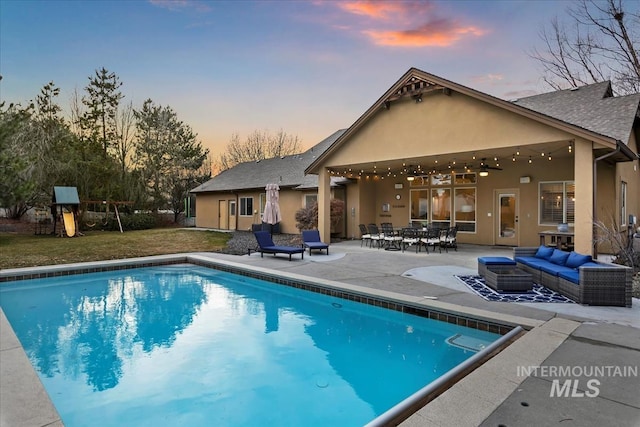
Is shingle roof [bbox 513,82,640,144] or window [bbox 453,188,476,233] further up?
shingle roof [bbox 513,82,640,144]

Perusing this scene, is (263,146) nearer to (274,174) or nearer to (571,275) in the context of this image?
(274,174)

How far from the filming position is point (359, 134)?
1342 centimetres

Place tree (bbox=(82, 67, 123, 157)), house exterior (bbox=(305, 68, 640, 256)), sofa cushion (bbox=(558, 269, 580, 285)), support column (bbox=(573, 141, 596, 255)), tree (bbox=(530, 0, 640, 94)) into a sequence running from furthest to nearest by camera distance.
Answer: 1. tree (bbox=(82, 67, 123, 157))
2. tree (bbox=(530, 0, 640, 94))
3. house exterior (bbox=(305, 68, 640, 256))
4. support column (bbox=(573, 141, 596, 255))
5. sofa cushion (bbox=(558, 269, 580, 285))

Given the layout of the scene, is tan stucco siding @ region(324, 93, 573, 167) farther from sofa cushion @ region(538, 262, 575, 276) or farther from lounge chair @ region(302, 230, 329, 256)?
sofa cushion @ region(538, 262, 575, 276)

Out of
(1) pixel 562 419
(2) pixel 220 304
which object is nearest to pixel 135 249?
(2) pixel 220 304

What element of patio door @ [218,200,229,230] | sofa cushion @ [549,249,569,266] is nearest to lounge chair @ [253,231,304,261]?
sofa cushion @ [549,249,569,266]

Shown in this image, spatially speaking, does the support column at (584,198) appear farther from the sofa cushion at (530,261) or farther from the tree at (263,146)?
the tree at (263,146)

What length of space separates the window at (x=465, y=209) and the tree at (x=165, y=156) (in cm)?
2137

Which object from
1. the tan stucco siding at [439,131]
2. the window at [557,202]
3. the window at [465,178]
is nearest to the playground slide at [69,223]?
the tan stucco siding at [439,131]

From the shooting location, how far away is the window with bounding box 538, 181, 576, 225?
473 inches

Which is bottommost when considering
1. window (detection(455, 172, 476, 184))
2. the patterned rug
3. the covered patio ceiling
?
the patterned rug

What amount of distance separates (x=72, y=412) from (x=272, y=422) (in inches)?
80.7

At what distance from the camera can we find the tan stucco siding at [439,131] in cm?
977

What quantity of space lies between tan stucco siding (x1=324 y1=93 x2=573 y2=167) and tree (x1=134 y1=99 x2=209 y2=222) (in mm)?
19406
